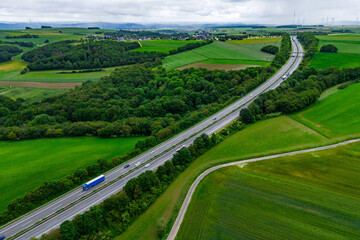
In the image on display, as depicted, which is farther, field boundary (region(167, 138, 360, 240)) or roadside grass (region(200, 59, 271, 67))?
roadside grass (region(200, 59, 271, 67))

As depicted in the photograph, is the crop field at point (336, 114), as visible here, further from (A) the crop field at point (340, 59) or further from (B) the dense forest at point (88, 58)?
(B) the dense forest at point (88, 58)

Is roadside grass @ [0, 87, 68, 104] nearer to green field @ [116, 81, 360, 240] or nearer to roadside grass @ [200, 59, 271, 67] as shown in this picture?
roadside grass @ [200, 59, 271, 67]

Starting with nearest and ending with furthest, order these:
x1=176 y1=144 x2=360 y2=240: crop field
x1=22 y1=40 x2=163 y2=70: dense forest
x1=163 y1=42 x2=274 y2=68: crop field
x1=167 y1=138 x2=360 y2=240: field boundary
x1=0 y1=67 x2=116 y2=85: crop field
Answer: x1=176 y1=144 x2=360 y2=240: crop field
x1=167 y1=138 x2=360 y2=240: field boundary
x1=0 y1=67 x2=116 y2=85: crop field
x1=163 y1=42 x2=274 y2=68: crop field
x1=22 y1=40 x2=163 y2=70: dense forest

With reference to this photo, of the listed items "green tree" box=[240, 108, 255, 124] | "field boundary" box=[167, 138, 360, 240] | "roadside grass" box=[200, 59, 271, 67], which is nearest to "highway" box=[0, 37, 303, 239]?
"green tree" box=[240, 108, 255, 124]

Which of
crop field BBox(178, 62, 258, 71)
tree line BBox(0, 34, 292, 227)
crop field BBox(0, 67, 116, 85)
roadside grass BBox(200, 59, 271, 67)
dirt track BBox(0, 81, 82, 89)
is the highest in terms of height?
roadside grass BBox(200, 59, 271, 67)

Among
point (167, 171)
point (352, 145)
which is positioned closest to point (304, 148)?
point (352, 145)
